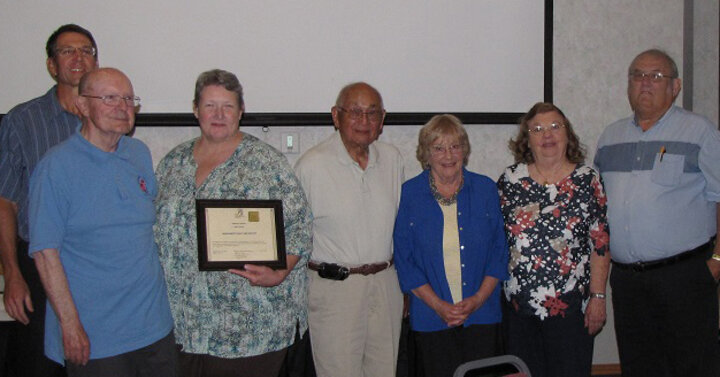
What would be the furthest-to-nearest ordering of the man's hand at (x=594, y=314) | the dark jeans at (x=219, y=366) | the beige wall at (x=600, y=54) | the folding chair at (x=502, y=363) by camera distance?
the beige wall at (x=600, y=54) → the man's hand at (x=594, y=314) → the dark jeans at (x=219, y=366) → the folding chair at (x=502, y=363)

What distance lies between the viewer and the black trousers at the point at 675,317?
9.97 feet

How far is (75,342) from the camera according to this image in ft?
7.07

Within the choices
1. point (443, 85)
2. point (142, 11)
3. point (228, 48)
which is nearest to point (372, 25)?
point (443, 85)

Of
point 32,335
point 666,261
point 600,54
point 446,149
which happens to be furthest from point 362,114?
point 600,54

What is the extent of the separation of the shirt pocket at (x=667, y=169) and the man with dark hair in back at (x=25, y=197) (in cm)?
277

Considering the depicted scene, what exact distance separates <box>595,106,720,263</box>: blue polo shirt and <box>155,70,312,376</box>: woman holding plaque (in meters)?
1.68

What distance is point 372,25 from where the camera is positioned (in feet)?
12.5

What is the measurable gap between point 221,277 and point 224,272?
2 centimetres

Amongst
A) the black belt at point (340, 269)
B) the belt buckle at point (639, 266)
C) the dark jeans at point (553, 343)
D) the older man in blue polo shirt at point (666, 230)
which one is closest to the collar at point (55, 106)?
the black belt at point (340, 269)

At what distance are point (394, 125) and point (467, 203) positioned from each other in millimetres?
1061

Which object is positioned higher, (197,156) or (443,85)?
(443,85)

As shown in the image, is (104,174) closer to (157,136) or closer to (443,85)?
(157,136)

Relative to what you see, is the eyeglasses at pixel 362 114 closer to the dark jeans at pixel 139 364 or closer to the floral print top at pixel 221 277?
the floral print top at pixel 221 277

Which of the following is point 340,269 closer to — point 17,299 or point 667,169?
point 17,299
